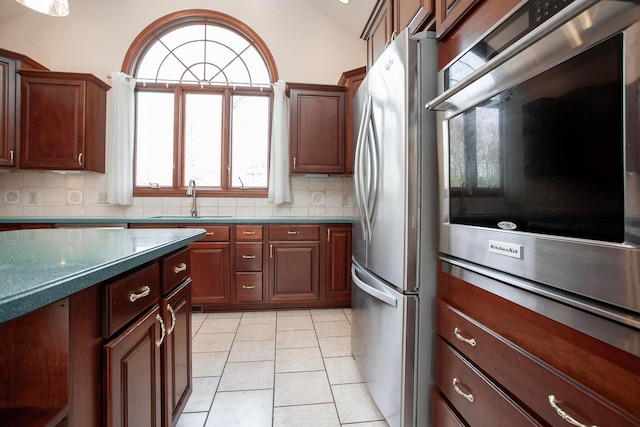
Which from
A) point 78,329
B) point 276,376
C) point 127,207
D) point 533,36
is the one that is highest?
point 533,36

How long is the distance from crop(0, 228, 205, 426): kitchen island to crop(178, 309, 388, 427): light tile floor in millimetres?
524

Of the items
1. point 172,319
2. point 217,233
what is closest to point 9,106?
point 217,233

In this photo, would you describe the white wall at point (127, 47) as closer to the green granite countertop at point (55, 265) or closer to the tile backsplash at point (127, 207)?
the tile backsplash at point (127, 207)

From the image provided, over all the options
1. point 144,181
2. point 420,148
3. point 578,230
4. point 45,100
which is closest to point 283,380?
point 420,148

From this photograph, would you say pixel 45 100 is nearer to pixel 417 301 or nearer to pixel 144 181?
pixel 144 181

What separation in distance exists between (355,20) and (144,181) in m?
3.02

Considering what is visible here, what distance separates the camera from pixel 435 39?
1108 mm

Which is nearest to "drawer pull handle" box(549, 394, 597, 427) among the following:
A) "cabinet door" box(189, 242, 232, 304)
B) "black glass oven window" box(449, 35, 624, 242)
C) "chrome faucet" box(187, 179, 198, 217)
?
"black glass oven window" box(449, 35, 624, 242)

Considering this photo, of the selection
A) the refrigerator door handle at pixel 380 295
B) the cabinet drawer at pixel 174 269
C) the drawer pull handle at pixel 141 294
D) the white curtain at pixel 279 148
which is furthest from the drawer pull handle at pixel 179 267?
the white curtain at pixel 279 148

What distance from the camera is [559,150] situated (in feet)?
2.05

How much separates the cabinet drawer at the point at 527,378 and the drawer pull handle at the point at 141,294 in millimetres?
1013

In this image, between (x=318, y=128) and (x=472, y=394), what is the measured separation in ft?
8.91

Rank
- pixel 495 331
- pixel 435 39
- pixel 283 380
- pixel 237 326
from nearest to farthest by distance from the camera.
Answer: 1. pixel 495 331
2. pixel 435 39
3. pixel 283 380
4. pixel 237 326

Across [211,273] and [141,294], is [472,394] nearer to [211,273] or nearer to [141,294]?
[141,294]
